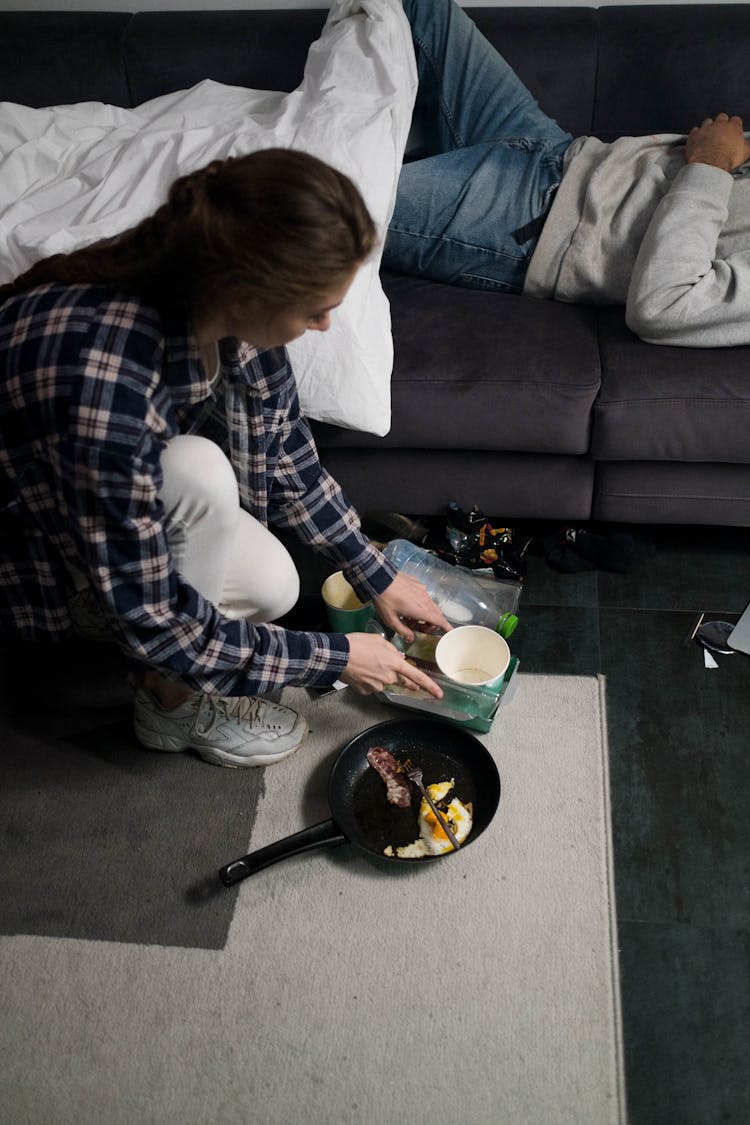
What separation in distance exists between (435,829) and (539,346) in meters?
0.87

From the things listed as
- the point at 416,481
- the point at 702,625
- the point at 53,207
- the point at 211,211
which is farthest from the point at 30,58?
the point at 702,625

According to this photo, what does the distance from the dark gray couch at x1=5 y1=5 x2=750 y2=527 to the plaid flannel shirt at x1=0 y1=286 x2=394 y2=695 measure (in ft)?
1.41

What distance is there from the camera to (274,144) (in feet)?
5.31

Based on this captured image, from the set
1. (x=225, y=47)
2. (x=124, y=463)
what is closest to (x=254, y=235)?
(x=124, y=463)

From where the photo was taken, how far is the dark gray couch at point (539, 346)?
62.7 inches

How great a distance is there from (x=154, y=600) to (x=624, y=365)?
97 cm

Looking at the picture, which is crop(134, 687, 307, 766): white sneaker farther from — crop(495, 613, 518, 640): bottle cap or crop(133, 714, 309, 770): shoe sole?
crop(495, 613, 518, 640): bottle cap

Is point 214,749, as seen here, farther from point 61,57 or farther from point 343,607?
point 61,57

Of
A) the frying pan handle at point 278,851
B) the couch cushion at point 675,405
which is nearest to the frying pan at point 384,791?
the frying pan handle at point 278,851

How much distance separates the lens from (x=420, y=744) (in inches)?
57.2

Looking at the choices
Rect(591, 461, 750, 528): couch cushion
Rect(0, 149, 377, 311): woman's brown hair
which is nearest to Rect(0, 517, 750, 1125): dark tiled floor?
Rect(591, 461, 750, 528): couch cushion

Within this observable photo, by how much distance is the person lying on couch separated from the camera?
1.60m

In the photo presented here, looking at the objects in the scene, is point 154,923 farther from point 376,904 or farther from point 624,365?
point 624,365

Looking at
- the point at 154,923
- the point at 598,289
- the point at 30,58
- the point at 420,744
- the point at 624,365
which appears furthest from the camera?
the point at 30,58
